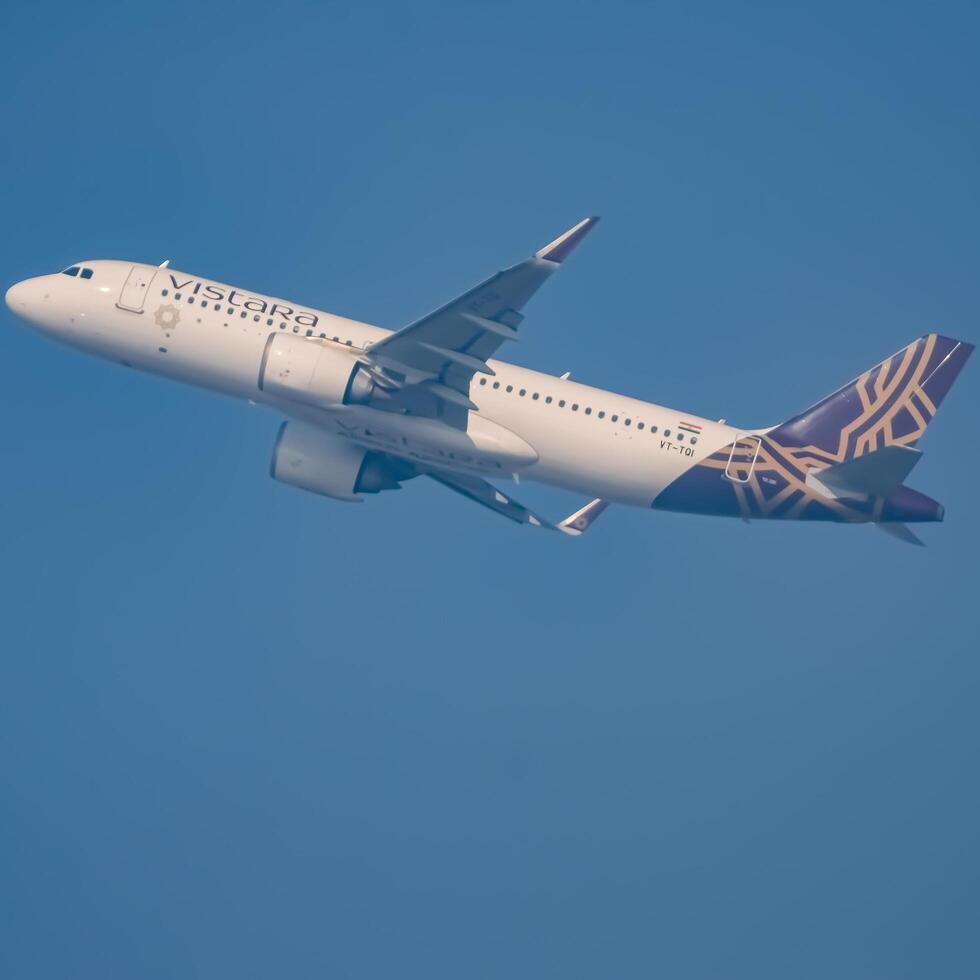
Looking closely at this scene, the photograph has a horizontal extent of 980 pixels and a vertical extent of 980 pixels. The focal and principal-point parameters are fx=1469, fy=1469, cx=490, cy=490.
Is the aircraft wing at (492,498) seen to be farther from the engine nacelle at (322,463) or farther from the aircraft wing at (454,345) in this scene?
the aircraft wing at (454,345)

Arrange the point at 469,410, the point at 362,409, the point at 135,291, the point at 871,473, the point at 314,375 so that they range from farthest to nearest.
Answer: the point at 135,291 < the point at 469,410 < the point at 362,409 < the point at 314,375 < the point at 871,473

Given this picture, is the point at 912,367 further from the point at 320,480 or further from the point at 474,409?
the point at 320,480

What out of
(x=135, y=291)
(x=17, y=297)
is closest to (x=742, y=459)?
(x=135, y=291)

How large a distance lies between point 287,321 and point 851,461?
62.9ft

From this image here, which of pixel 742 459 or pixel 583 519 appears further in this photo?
pixel 583 519

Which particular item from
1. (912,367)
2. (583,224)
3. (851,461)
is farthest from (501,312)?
(912,367)

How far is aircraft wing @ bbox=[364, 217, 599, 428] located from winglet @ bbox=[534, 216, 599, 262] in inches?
1.1

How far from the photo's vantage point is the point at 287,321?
49625 millimetres

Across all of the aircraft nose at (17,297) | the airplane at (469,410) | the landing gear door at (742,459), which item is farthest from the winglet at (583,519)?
the aircraft nose at (17,297)

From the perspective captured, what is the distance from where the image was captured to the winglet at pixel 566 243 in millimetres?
41219

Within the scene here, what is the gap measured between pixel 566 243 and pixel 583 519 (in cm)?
1566

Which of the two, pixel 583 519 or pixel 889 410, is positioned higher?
pixel 889 410

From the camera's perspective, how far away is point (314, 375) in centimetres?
4694

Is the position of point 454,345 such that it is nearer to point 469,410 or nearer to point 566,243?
point 469,410
